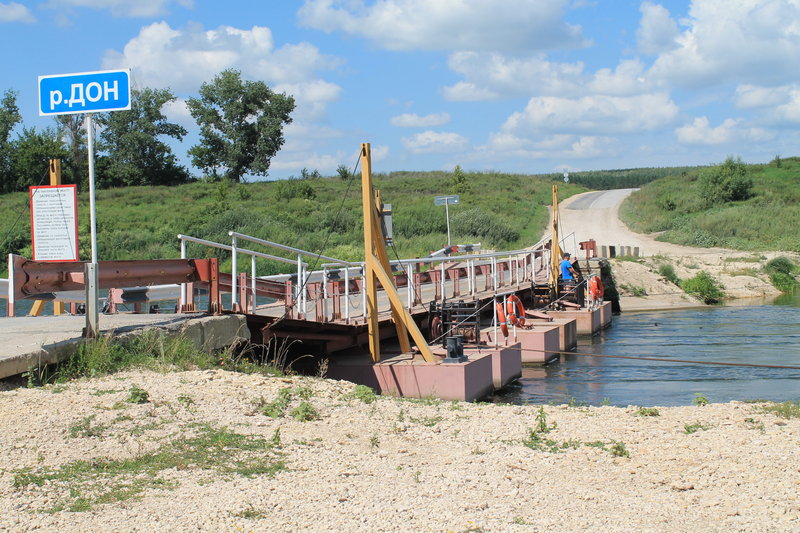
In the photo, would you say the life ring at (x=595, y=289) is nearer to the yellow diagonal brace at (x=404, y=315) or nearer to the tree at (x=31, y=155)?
the yellow diagonal brace at (x=404, y=315)

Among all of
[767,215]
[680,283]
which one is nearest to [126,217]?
[680,283]

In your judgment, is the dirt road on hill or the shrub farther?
the shrub

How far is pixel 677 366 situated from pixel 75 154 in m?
60.8

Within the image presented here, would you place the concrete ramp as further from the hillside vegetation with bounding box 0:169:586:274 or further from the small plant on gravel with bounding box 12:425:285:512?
the hillside vegetation with bounding box 0:169:586:274

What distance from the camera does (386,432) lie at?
8.43m

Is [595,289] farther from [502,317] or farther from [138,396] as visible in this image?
[138,396]

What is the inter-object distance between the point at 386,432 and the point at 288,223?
178ft

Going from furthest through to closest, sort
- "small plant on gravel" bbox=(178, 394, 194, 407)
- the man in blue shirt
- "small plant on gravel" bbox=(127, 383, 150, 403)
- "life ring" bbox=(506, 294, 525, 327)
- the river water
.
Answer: the man in blue shirt, "life ring" bbox=(506, 294, 525, 327), the river water, "small plant on gravel" bbox=(178, 394, 194, 407), "small plant on gravel" bbox=(127, 383, 150, 403)

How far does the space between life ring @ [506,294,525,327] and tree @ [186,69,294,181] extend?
75.4 metres

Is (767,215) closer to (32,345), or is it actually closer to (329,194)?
(329,194)

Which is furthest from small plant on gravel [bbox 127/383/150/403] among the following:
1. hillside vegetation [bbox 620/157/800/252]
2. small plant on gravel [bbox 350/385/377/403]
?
hillside vegetation [bbox 620/157/800/252]

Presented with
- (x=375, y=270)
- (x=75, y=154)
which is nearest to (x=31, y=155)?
(x=75, y=154)

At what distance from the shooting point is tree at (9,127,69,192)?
2997 inches

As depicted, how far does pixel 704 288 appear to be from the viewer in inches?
1553
